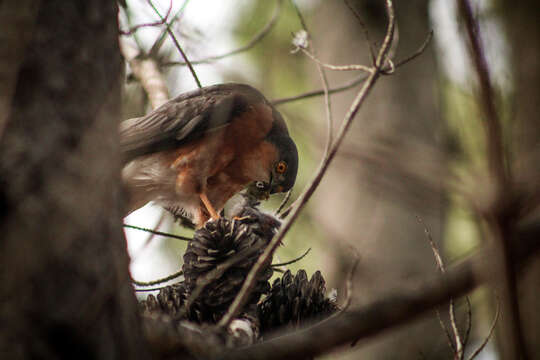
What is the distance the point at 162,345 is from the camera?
139 centimetres

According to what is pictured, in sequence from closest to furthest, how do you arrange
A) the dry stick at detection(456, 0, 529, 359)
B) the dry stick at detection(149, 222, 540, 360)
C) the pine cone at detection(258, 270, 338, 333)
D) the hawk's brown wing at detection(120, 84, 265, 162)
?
the dry stick at detection(456, 0, 529, 359), the dry stick at detection(149, 222, 540, 360), the pine cone at detection(258, 270, 338, 333), the hawk's brown wing at detection(120, 84, 265, 162)

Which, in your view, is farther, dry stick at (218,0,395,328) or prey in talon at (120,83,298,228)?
prey in talon at (120,83,298,228)

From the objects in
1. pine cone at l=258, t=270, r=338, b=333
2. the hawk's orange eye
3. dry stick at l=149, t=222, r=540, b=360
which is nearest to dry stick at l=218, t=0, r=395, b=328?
dry stick at l=149, t=222, r=540, b=360

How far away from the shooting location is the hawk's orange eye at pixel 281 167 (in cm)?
395

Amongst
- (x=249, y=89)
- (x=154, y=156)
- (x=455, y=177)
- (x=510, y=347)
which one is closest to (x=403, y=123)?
(x=249, y=89)

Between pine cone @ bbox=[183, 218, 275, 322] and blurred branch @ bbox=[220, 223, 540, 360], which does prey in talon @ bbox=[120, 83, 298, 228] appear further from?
blurred branch @ bbox=[220, 223, 540, 360]

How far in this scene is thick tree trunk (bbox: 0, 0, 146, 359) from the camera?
1104 millimetres

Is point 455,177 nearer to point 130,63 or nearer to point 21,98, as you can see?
point 21,98

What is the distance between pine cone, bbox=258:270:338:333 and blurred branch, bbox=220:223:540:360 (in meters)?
1.02

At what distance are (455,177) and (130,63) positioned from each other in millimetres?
3320

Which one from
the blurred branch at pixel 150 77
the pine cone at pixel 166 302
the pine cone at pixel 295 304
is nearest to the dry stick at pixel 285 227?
the pine cone at pixel 295 304

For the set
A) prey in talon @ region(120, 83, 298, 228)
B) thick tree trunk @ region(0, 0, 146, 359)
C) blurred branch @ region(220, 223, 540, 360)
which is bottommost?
blurred branch @ region(220, 223, 540, 360)

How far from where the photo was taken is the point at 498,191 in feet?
2.61

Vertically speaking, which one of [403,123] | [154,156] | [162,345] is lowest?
[162,345]
